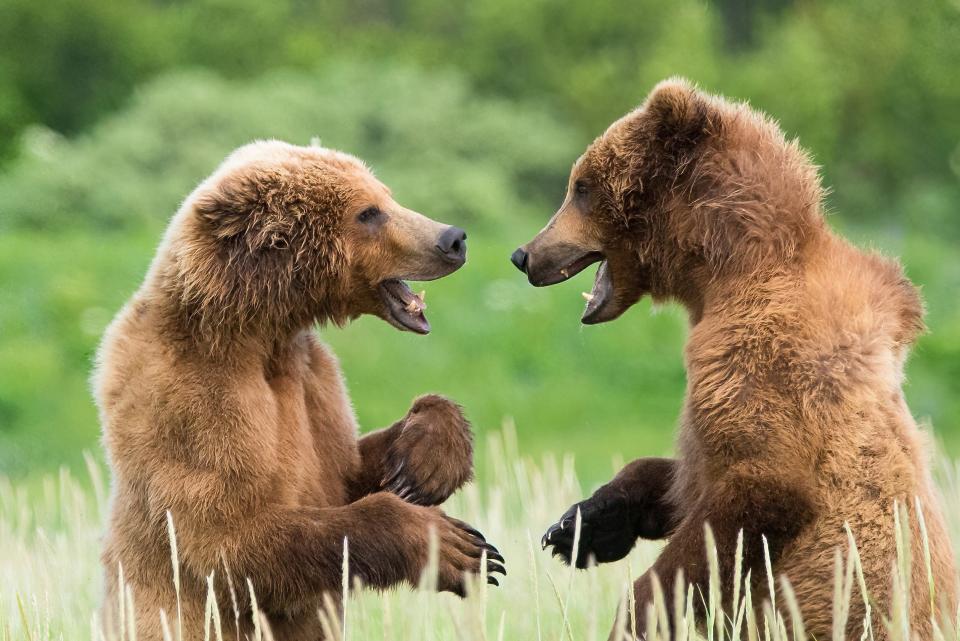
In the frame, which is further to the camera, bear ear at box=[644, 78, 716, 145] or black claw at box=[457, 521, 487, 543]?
bear ear at box=[644, 78, 716, 145]

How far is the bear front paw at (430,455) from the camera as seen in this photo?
197 inches

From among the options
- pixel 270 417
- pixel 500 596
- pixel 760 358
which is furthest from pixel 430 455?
pixel 500 596

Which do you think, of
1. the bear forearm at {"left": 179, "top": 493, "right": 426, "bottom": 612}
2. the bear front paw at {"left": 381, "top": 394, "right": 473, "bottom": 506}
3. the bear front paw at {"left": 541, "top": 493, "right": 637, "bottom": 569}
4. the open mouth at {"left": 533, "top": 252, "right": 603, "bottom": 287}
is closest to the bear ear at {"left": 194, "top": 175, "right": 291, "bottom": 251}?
the bear front paw at {"left": 381, "top": 394, "right": 473, "bottom": 506}

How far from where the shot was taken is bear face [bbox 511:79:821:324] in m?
Result: 4.80

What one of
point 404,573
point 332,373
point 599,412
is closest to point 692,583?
point 404,573

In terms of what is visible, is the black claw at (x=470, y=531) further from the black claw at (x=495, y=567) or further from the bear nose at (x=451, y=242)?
the bear nose at (x=451, y=242)

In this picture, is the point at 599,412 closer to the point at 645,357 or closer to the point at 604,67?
the point at 645,357

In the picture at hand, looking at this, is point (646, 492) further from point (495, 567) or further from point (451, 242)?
point (451, 242)

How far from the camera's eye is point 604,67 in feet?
70.7

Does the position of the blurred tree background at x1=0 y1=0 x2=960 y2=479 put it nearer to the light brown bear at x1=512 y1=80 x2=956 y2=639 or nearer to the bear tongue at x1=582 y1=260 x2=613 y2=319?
the bear tongue at x1=582 y1=260 x2=613 y2=319

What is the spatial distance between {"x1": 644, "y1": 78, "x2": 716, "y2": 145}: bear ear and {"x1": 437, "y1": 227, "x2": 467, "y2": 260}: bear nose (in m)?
0.76

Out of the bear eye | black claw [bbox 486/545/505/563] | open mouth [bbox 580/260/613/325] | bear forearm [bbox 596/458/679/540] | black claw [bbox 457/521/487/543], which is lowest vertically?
black claw [bbox 486/545/505/563]

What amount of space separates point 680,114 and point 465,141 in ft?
49.5

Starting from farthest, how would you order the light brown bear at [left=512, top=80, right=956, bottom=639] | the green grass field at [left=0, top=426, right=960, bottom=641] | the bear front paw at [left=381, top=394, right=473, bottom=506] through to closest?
the bear front paw at [left=381, top=394, right=473, bottom=506] → the light brown bear at [left=512, top=80, right=956, bottom=639] → the green grass field at [left=0, top=426, right=960, bottom=641]
